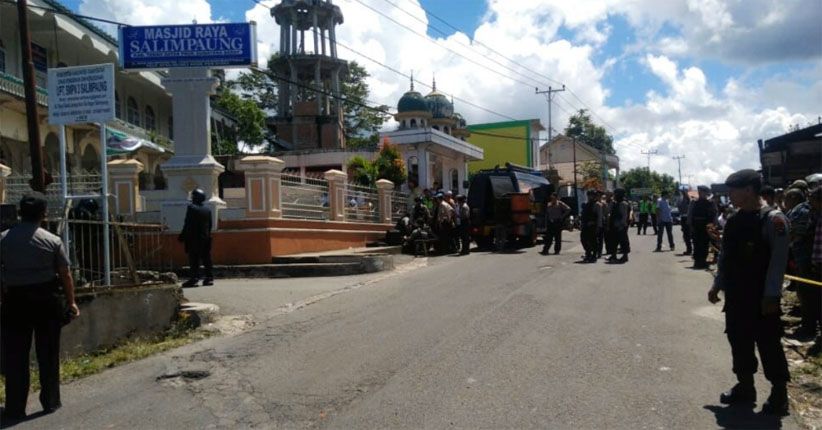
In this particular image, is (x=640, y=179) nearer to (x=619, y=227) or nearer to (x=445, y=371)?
(x=619, y=227)

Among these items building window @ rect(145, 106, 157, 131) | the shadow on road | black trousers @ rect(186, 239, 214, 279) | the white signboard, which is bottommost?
the shadow on road

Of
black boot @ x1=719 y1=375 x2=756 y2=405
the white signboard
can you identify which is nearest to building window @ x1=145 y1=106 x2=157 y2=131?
the white signboard

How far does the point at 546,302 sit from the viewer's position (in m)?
9.96

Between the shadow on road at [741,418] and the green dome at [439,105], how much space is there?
4172cm

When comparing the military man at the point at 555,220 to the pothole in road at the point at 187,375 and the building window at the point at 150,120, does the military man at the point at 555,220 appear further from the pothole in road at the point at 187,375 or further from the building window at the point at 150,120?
the building window at the point at 150,120

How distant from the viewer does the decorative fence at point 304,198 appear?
54.8 ft

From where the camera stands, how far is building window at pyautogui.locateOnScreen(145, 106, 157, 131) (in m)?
34.8

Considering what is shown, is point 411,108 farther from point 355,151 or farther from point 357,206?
point 357,206

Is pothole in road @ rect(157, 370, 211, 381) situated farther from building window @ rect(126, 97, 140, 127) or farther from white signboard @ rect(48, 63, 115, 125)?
building window @ rect(126, 97, 140, 127)

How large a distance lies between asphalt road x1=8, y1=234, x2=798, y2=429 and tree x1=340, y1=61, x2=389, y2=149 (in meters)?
49.9

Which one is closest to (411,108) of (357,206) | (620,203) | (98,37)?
(98,37)

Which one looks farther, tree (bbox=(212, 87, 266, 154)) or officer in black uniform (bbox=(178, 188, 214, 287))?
tree (bbox=(212, 87, 266, 154))

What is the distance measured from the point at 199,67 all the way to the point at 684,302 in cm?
1140

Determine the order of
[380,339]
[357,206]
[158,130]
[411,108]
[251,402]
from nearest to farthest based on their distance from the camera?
[251,402] → [380,339] → [357,206] → [158,130] → [411,108]
